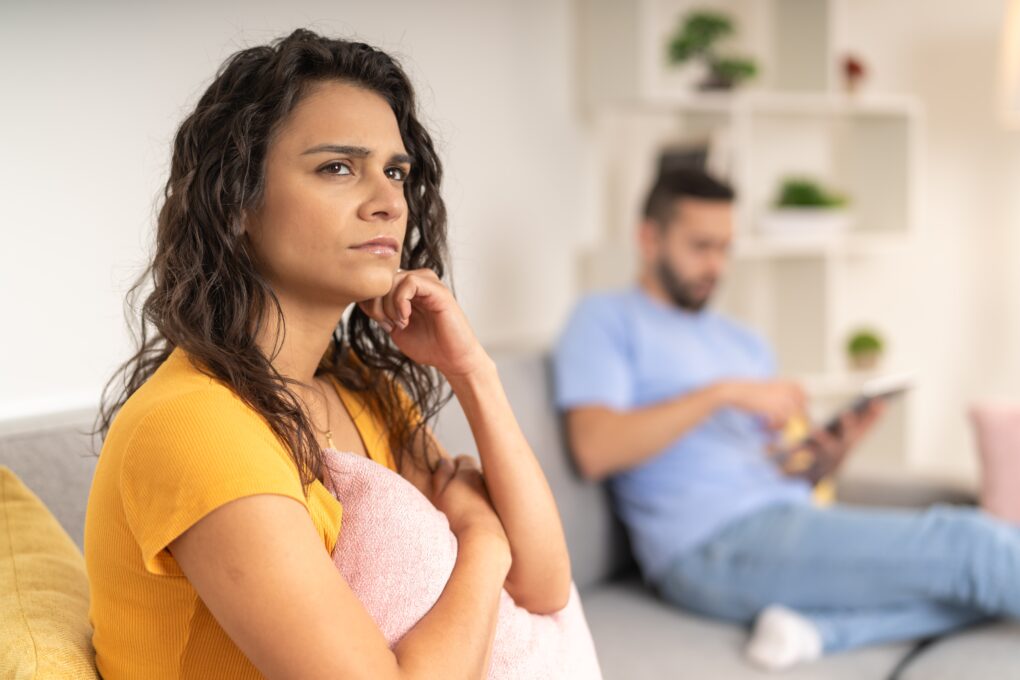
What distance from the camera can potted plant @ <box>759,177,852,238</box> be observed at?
3326 millimetres

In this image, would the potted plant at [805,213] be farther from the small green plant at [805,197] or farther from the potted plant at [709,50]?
the potted plant at [709,50]

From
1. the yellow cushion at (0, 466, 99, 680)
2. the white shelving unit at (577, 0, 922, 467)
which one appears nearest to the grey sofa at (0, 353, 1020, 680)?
the yellow cushion at (0, 466, 99, 680)

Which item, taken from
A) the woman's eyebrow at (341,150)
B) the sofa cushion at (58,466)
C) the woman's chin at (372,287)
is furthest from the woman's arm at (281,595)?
the sofa cushion at (58,466)

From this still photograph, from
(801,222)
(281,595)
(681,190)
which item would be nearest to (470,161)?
(681,190)

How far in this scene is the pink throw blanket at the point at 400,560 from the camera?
1063 millimetres

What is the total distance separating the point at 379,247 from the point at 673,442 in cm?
126

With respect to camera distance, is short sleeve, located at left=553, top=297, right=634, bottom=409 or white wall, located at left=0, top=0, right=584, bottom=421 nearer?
white wall, located at left=0, top=0, right=584, bottom=421

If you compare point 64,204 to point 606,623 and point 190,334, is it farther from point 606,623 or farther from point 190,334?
point 606,623

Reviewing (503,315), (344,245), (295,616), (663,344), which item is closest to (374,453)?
(344,245)

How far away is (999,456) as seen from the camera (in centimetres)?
244

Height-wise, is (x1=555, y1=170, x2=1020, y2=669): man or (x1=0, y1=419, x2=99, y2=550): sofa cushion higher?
(x1=0, y1=419, x2=99, y2=550): sofa cushion

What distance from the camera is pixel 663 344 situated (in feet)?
7.93

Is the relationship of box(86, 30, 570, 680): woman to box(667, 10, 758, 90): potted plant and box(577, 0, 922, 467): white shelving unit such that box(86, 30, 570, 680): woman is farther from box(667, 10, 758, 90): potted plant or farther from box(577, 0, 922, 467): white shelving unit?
box(667, 10, 758, 90): potted plant

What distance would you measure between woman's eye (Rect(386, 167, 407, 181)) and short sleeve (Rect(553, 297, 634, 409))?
1065 millimetres
